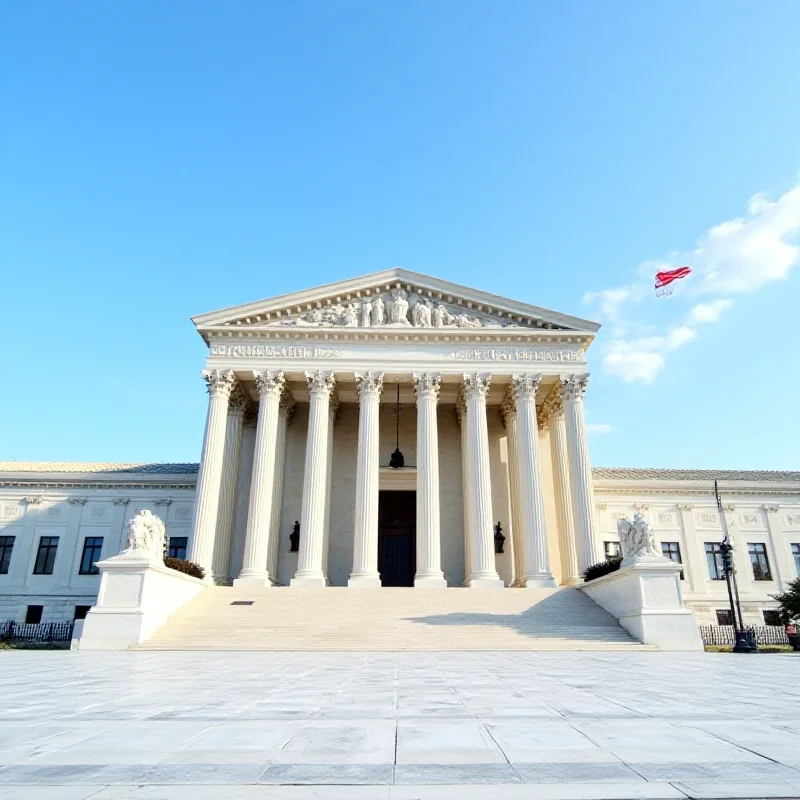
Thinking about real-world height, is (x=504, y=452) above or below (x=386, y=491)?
above

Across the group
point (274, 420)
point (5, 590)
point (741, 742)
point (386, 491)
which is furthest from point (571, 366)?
point (5, 590)

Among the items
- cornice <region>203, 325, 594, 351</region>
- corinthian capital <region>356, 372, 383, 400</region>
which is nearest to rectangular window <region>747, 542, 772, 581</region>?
cornice <region>203, 325, 594, 351</region>

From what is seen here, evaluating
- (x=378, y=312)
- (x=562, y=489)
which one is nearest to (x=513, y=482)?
(x=562, y=489)

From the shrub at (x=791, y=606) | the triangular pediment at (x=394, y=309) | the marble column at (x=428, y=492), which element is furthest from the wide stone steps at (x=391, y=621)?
the triangular pediment at (x=394, y=309)

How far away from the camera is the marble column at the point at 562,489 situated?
29453 millimetres

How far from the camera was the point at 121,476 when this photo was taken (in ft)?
121

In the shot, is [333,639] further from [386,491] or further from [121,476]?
[121,476]

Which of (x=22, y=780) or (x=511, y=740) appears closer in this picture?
(x=22, y=780)

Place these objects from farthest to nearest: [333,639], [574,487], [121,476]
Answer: [121,476]
[574,487]
[333,639]

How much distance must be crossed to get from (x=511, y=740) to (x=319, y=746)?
148 cm

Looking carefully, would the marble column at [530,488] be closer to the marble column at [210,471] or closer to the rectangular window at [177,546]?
the marble column at [210,471]

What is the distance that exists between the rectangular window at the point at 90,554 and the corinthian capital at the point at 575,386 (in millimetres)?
28549

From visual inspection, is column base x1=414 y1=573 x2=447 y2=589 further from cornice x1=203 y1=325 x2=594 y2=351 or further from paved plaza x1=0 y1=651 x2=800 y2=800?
paved plaza x1=0 y1=651 x2=800 y2=800

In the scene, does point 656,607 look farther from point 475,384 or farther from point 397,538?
point 397,538
